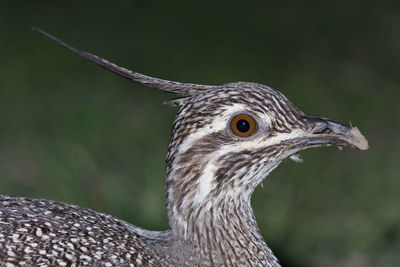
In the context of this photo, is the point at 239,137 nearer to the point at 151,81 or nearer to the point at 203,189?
the point at 203,189

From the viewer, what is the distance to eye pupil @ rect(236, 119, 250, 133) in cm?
429

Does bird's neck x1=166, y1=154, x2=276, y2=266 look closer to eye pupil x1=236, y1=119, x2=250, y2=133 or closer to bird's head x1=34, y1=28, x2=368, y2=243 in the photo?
bird's head x1=34, y1=28, x2=368, y2=243

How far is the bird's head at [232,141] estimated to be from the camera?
432 cm

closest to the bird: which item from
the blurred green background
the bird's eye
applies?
the bird's eye

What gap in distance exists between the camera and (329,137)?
4.32m

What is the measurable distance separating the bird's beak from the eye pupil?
27 cm

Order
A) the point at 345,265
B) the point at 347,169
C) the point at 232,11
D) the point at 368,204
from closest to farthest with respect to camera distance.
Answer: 1. the point at 345,265
2. the point at 368,204
3. the point at 347,169
4. the point at 232,11

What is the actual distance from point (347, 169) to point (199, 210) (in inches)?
174

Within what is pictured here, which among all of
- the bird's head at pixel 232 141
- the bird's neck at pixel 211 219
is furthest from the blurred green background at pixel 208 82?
the bird's head at pixel 232 141

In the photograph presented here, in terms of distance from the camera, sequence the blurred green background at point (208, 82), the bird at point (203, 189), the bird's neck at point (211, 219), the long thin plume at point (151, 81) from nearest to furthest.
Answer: the bird at point (203, 189) < the bird's neck at point (211, 219) < the long thin plume at point (151, 81) < the blurred green background at point (208, 82)

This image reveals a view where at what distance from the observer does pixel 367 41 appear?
39.0 ft

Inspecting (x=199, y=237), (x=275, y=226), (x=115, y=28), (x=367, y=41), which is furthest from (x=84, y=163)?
(x=367, y=41)

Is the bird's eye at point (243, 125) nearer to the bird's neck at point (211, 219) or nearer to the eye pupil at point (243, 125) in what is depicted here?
the eye pupil at point (243, 125)

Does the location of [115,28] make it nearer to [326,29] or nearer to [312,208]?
[326,29]
